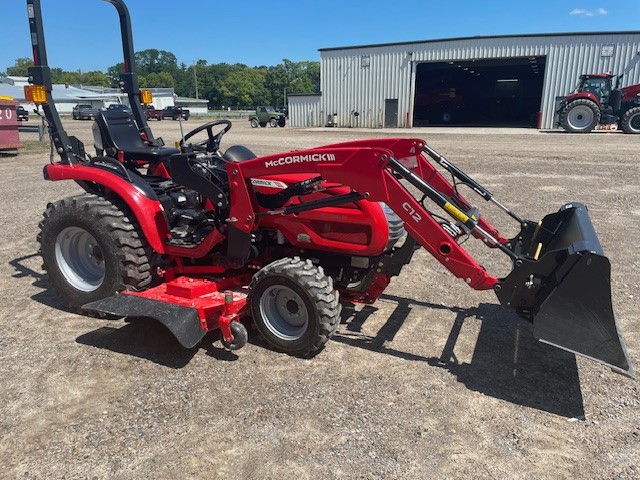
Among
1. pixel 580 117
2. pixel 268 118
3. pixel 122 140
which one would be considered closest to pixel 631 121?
pixel 580 117

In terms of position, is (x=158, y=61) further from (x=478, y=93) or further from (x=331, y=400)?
(x=331, y=400)

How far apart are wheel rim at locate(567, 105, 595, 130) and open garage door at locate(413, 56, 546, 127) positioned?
11.7 meters

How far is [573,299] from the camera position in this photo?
2.92 m

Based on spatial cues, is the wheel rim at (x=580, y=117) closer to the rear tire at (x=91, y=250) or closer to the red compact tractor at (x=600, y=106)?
the red compact tractor at (x=600, y=106)

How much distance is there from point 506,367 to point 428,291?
1.51 metres

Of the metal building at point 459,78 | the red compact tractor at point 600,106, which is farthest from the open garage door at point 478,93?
the red compact tractor at point 600,106

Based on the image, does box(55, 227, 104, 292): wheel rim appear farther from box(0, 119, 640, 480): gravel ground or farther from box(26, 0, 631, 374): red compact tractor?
box(0, 119, 640, 480): gravel ground

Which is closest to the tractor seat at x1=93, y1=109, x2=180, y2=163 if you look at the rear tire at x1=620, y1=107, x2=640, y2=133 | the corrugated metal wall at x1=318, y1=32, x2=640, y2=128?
the rear tire at x1=620, y1=107, x2=640, y2=133

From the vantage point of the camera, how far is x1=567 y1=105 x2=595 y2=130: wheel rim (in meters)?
21.3

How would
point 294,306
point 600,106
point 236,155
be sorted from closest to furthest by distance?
1. point 294,306
2. point 236,155
3. point 600,106

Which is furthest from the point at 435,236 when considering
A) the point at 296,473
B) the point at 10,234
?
the point at 10,234

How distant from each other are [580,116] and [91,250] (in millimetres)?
21935

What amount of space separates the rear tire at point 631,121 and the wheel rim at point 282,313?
21.6 metres

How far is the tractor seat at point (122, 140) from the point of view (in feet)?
15.4
